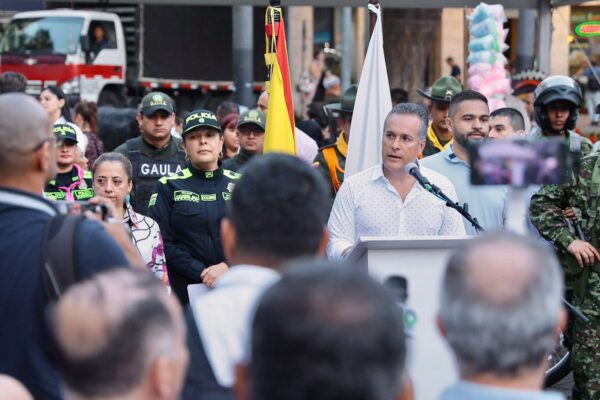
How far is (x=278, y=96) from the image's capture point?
8.80 m

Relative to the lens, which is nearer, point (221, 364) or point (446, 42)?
point (221, 364)

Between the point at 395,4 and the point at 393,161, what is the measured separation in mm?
5848

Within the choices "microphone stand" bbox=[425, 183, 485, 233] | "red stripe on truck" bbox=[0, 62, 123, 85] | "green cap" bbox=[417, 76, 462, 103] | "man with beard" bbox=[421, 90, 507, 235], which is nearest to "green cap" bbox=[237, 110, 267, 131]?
"green cap" bbox=[417, 76, 462, 103]

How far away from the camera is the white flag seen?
866 cm

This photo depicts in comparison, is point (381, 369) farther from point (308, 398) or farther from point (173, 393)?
point (173, 393)

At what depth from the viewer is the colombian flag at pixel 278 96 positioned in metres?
8.51

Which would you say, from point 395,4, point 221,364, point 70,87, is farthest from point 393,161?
point 70,87

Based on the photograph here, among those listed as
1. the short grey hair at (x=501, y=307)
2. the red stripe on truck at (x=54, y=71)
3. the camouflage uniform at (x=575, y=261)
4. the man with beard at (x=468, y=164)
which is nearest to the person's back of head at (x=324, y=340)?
the short grey hair at (x=501, y=307)

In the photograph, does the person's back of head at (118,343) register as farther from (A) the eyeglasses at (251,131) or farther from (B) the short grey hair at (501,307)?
(A) the eyeglasses at (251,131)

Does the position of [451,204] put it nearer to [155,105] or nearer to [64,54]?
[155,105]

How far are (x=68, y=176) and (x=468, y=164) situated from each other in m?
2.65

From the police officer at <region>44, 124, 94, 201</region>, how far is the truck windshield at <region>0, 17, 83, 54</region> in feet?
57.6

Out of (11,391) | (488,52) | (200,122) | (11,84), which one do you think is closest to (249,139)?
(200,122)

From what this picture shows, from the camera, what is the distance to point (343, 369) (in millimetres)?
2623
